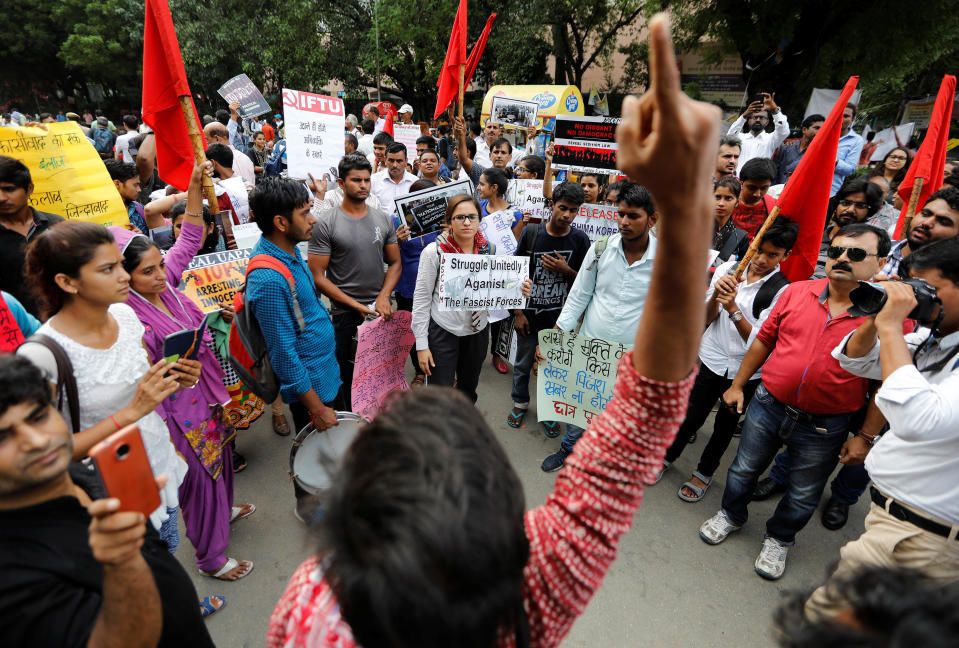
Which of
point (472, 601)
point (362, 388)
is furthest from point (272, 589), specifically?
point (472, 601)

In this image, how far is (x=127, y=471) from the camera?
88cm

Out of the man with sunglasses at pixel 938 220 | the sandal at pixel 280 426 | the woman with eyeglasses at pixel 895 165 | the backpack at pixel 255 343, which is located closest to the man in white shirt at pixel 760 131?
the woman with eyeglasses at pixel 895 165

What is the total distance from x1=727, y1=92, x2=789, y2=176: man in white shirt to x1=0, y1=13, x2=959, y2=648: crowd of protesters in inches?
76.9

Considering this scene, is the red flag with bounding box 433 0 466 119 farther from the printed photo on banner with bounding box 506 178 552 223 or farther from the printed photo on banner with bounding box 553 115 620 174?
the printed photo on banner with bounding box 553 115 620 174

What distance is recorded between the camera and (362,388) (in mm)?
3438

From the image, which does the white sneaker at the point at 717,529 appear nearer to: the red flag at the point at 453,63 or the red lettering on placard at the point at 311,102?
the red lettering on placard at the point at 311,102

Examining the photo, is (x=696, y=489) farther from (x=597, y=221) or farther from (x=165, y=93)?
(x=165, y=93)

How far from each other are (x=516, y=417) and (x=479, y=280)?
4.87 ft

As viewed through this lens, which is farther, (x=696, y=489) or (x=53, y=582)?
(x=696, y=489)

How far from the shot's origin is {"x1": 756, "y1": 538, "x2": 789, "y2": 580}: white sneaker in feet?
8.98

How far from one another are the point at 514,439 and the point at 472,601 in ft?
11.3

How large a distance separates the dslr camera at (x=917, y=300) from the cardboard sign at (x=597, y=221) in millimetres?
2209

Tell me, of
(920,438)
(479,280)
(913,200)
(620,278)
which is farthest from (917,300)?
(913,200)

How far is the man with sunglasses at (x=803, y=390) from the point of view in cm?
233
